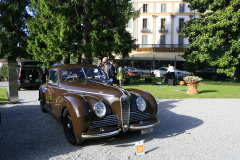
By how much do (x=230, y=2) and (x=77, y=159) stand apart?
19301 mm

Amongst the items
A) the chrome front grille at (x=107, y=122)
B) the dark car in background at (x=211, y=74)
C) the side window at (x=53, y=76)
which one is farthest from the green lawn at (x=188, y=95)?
the dark car in background at (x=211, y=74)

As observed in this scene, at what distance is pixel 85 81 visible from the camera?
5484 millimetres

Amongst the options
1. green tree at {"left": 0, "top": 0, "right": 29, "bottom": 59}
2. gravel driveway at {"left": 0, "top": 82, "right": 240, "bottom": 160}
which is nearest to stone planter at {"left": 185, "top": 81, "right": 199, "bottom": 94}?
gravel driveway at {"left": 0, "top": 82, "right": 240, "bottom": 160}

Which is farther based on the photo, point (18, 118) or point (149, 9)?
point (149, 9)

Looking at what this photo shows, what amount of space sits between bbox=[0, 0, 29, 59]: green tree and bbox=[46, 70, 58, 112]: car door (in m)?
21.9

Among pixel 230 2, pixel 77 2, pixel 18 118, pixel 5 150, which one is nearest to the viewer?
pixel 5 150

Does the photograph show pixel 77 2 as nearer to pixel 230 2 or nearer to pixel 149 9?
pixel 230 2

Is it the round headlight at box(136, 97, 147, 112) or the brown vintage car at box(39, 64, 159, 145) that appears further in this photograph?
the round headlight at box(136, 97, 147, 112)

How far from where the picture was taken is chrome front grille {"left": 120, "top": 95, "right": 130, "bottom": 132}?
419 cm

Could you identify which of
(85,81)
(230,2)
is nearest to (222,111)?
(85,81)

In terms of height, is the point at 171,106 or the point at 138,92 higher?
the point at 138,92

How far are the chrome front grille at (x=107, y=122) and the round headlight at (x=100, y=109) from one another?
0.34 ft

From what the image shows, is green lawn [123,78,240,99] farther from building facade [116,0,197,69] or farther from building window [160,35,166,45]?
building window [160,35,166,45]

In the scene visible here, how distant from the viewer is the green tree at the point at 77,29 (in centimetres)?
1652
